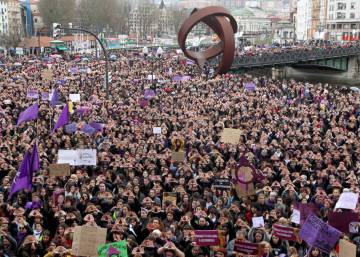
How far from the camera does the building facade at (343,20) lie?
101 meters

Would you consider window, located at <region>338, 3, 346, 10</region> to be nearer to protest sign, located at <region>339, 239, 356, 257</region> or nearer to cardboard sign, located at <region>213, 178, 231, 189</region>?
cardboard sign, located at <region>213, 178, 231, 189</region>

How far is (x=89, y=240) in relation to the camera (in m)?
7.74

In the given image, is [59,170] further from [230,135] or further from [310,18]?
[310,18]

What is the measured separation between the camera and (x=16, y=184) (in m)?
10.9

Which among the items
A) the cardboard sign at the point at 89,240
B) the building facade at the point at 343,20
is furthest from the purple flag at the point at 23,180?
the building facade at the point at 343,20

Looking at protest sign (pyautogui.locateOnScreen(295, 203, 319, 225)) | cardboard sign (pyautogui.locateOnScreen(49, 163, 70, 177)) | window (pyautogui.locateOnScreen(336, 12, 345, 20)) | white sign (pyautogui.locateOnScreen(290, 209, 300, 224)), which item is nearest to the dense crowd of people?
white sign (pyautogui.locateOnScreen(290, 209, 300, 224))

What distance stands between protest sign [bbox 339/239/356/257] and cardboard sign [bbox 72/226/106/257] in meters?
3.24

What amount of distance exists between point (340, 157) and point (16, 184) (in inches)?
306

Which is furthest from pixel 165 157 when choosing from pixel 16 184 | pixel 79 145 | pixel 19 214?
pixel 19 214

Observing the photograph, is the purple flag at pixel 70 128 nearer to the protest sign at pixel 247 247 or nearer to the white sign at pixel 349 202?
the white sign at pixel 349 202

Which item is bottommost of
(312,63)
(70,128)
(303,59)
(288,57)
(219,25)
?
(312,63)

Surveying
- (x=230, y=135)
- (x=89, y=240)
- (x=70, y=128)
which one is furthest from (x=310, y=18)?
(x=89, y=240)

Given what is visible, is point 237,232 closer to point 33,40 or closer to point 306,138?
point 306,138

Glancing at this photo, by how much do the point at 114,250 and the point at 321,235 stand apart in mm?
2848
